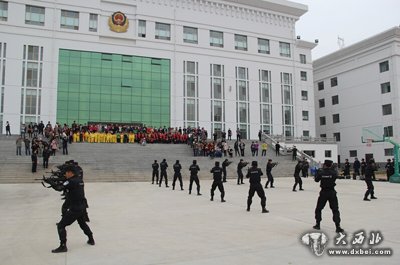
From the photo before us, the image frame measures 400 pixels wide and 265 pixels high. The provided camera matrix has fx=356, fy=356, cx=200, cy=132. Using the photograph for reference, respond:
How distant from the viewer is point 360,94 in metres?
50.3

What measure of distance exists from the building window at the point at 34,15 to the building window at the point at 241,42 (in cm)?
2413

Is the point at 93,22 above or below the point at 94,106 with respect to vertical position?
above

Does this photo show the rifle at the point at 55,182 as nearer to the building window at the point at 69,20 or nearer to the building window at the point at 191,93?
the building window at the point at 191,93

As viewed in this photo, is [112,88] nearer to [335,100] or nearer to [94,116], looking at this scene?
[94,116]

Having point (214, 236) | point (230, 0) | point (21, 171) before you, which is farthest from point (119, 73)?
point (214, 236)

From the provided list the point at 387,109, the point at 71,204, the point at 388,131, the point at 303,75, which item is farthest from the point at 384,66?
the point at 71,204

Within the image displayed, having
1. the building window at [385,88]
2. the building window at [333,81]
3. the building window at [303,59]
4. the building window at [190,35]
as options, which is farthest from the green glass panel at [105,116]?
the building window at [385,88]

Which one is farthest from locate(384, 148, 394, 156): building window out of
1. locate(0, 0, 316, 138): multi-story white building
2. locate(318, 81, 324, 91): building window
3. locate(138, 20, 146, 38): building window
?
locate(138, 20, 146, 38): building window

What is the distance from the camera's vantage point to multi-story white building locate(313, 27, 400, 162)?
1778 inches

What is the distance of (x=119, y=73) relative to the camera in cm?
4191

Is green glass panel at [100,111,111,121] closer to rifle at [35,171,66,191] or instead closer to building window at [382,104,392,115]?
rifle at [35,171,66,191]

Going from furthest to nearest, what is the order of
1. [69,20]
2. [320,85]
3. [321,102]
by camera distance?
[320,85] → [321,102] → [69,20]

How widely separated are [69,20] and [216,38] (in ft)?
60.0

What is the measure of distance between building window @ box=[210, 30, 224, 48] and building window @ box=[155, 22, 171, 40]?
19.3ft
